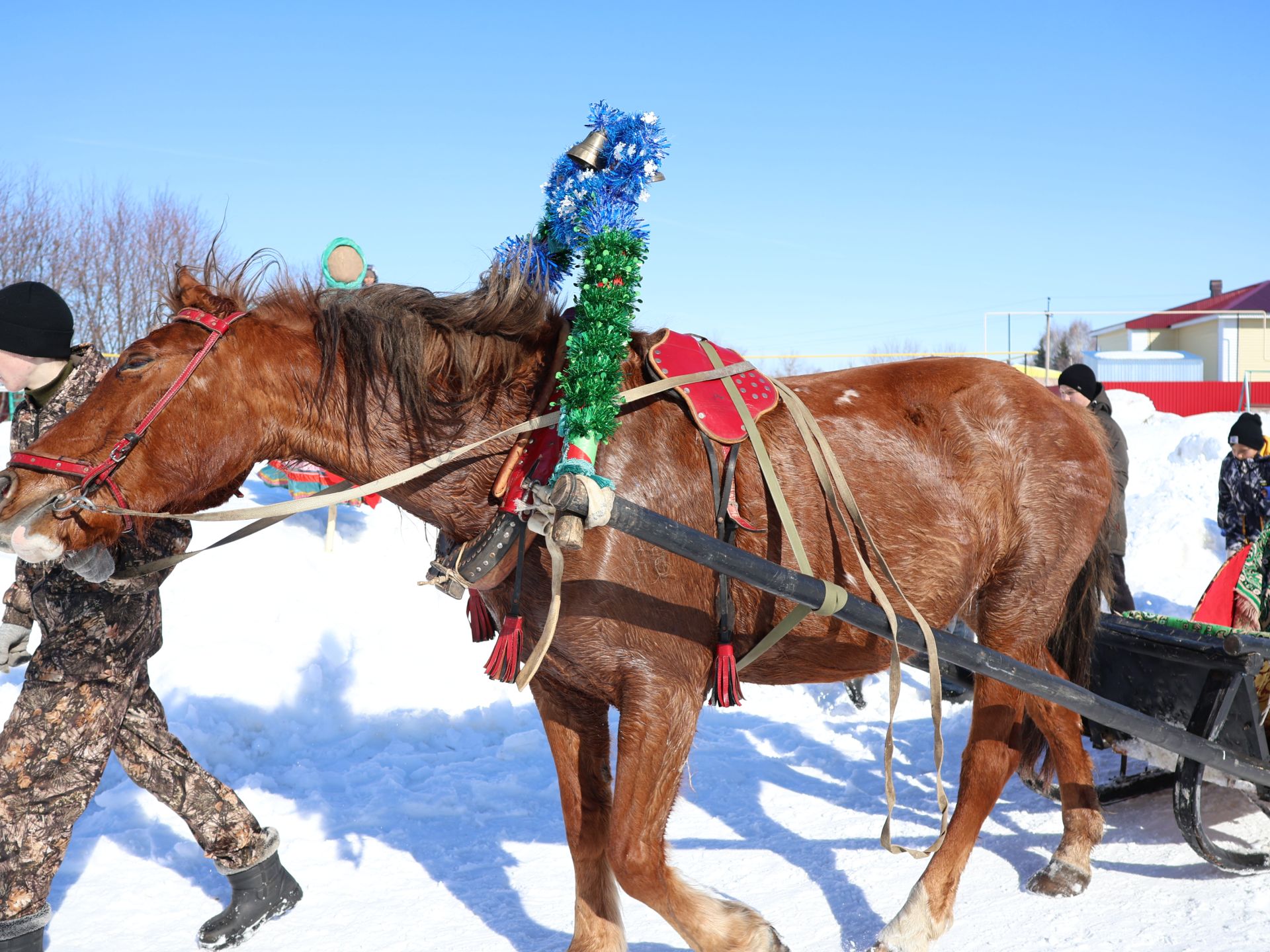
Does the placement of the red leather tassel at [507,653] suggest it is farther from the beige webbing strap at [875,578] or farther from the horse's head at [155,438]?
the beige webbing strap at [875,578]

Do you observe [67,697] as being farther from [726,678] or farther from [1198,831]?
[1198,831]

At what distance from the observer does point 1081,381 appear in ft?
22.0

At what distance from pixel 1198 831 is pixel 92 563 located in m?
3.60

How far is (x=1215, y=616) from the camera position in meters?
4.64

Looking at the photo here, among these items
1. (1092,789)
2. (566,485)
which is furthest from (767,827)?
(566,485)

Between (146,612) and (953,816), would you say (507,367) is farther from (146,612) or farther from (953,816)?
(953,816)

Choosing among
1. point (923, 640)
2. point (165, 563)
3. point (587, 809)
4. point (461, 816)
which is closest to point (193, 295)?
point (165, 563)

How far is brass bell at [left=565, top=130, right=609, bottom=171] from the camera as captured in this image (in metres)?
2.67

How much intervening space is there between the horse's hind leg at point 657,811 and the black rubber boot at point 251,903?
148 cm

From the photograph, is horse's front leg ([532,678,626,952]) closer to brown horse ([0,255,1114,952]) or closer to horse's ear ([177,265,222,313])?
brown horse ([0,255,1114,952])

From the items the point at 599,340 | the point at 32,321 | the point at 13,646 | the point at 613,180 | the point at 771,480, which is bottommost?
the point at 13,646

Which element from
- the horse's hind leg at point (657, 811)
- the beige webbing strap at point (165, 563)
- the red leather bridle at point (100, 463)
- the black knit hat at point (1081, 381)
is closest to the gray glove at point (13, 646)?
the beige webbing strap at point (165, 563)

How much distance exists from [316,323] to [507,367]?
0.52 metres

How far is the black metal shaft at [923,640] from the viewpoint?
2.49 metres
